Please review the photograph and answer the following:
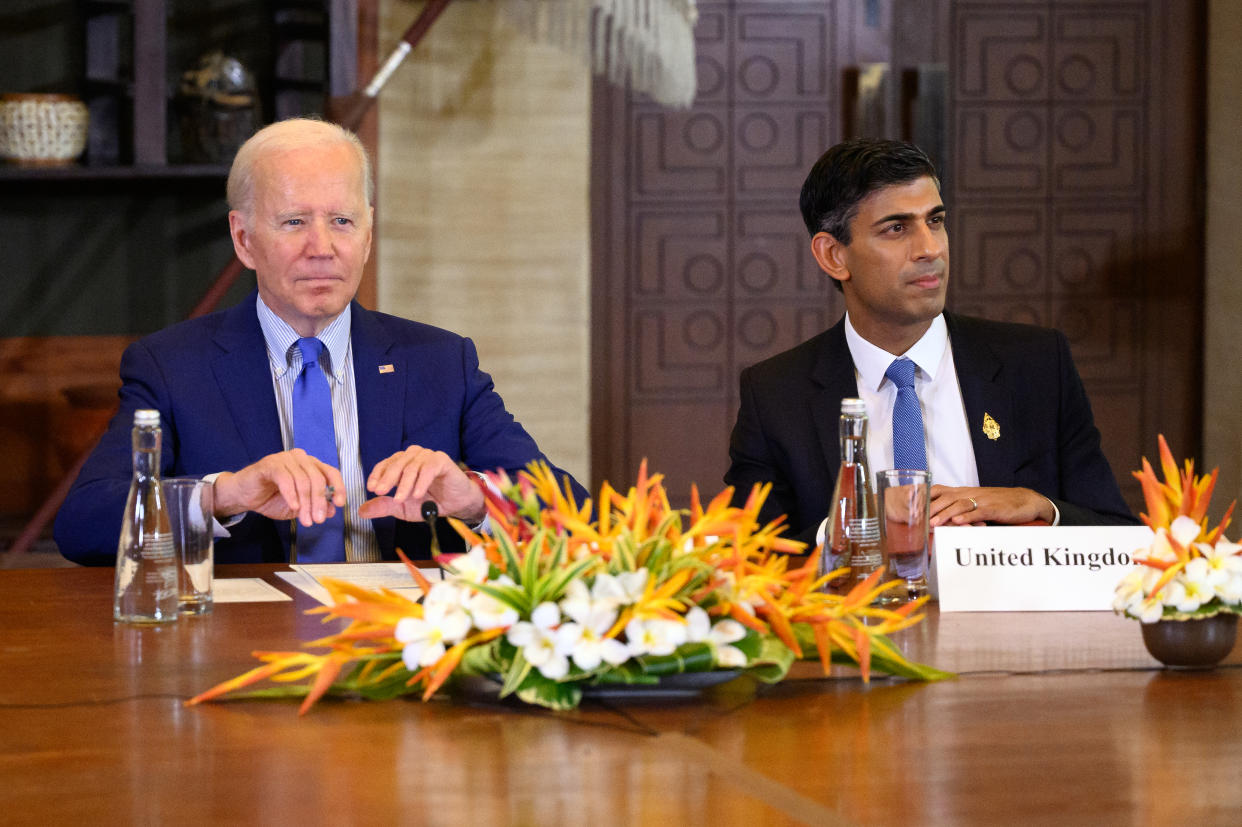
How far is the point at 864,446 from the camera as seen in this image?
1.71 meters

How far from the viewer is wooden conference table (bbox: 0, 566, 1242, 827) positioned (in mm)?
967

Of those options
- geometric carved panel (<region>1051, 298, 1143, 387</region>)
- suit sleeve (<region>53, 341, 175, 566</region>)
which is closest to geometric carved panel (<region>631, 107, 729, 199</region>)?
geometric carved panel (<region>1051, 298, 1143, 387</region>)

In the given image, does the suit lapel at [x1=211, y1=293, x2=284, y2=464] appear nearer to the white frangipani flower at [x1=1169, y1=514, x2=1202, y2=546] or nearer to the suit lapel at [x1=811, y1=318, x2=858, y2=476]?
the suit lapel at [x1=811, y1=318, x2=858, y2=476]

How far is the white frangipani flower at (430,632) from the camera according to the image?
3.70ft

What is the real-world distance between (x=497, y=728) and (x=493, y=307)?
3.88m

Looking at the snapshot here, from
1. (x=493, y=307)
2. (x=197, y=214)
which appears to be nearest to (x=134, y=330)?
(x=197, y=214)

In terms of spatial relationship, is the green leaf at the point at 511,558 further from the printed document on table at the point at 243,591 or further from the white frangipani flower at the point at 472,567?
the printed document on table at the point at 243,591

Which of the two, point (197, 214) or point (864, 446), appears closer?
point (864, 446)

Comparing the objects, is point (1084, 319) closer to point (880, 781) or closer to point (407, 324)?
point (407, 324)

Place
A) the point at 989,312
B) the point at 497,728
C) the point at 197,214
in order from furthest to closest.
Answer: the point at 989,312, the point at 197,214, the point at 497,728

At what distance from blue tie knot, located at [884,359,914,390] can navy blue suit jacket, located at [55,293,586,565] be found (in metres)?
0.58

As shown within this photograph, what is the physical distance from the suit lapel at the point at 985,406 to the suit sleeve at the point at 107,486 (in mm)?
1324

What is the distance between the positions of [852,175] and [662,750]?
1684 millimetres

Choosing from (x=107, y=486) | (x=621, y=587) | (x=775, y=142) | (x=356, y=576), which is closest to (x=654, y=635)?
(x=621, y=587)
